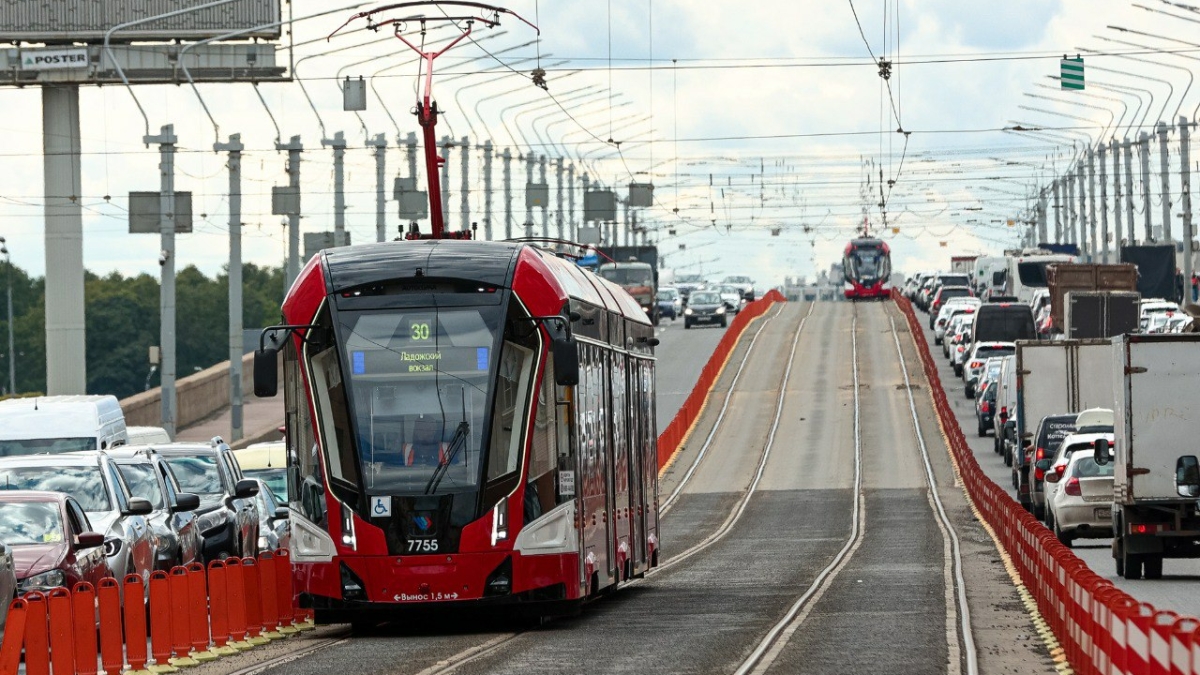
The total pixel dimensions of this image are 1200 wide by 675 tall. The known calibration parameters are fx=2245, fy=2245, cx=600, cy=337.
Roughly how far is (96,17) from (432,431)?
48.6m

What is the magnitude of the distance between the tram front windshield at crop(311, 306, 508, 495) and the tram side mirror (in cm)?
77

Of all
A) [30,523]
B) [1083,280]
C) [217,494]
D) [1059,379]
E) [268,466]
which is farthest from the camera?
[1083,280]

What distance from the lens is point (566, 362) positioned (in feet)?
56.7

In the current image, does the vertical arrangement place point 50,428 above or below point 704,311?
below

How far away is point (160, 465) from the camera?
23.3 metres

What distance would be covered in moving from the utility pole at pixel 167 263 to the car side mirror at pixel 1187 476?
28938mm

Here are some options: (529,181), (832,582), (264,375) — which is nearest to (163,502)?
(264,375)

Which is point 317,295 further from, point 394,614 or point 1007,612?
point 1007,612

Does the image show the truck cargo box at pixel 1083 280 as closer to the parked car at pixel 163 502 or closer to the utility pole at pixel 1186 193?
the utility pole at pixel 1186 193

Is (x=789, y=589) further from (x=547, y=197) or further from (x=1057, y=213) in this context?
(x=1057, y=213)

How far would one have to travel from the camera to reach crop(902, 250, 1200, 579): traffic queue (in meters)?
23.2

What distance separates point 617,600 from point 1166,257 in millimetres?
67029

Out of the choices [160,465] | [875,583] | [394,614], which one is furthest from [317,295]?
[875,583]

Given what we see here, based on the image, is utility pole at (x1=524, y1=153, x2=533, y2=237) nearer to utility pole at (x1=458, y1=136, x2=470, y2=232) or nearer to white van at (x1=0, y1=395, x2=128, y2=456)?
utility pole at (x1=458, y1=136, x2=470, y2=232)
